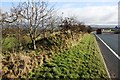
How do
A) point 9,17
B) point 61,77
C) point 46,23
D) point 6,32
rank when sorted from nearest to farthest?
point 61,77
point 9,17
point 6,32
point 46,23

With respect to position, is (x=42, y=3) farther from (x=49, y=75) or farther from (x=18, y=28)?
(x=49, y=75)

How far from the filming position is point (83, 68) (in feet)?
39.9

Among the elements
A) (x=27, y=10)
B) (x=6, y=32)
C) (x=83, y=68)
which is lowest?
(x=83, y=68)

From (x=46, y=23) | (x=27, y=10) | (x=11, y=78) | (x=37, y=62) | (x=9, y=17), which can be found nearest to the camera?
(x=11, y=78)

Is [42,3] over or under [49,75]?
over

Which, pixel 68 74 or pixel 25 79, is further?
pixel 68 74

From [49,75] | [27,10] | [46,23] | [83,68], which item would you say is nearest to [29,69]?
[49,75]

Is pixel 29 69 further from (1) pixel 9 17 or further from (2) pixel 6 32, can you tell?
(2) pixel 6 32

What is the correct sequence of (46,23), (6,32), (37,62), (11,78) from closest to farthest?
1. (11,78)
2. (37,62)
3. (6,32)
4. (46,23)

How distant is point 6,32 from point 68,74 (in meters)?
6.01

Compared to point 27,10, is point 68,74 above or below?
below

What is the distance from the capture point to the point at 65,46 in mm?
19078

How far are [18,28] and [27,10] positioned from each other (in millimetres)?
1491

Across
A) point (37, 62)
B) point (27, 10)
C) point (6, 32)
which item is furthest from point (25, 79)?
point (27, 10)
